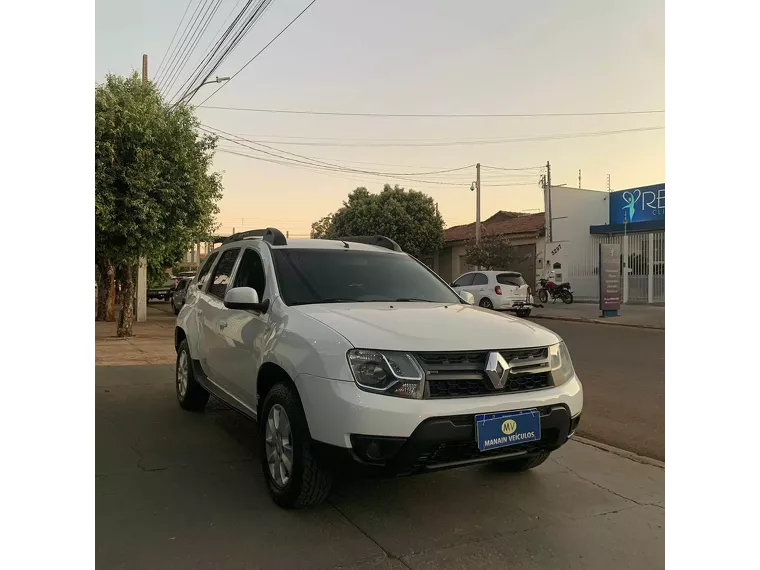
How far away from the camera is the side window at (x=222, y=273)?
5.14m

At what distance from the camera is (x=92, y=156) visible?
1387 millimetres

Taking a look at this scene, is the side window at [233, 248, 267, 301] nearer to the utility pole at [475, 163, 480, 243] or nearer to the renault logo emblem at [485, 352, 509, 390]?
the renault logo emblem at [485, 352, 509, 390]

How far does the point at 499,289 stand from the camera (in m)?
18.4

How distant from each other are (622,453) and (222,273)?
384 centimetres

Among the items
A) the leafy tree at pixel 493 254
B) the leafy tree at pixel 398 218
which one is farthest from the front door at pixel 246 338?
the leafy tree at pixel 398 218

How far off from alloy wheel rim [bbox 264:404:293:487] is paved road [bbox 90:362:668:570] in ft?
0.70

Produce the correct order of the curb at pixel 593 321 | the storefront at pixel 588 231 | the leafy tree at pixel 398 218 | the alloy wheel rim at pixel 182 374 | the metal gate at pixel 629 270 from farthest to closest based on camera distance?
the leafy tree at pixel 398 218 < the storefront at pixel 588 231 < the metal gate at pixel 629 270 < the curb at pixel 593 321 < the alloy wheel rim at pixel 182 374

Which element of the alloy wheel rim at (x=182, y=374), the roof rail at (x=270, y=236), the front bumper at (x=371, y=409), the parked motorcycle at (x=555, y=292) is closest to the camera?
the front bumper at (x=371, y=409)

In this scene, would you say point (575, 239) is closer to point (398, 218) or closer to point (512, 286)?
point (512, 286)

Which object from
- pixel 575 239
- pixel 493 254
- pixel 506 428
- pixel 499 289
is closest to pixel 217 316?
pixel 506 428

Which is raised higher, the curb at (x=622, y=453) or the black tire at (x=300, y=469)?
the black tire at (x=300, y=469)

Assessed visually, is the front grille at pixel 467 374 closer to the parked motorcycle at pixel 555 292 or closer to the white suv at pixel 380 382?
the white suv at pixel 380 382

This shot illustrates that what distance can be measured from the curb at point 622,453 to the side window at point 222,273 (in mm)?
3438
